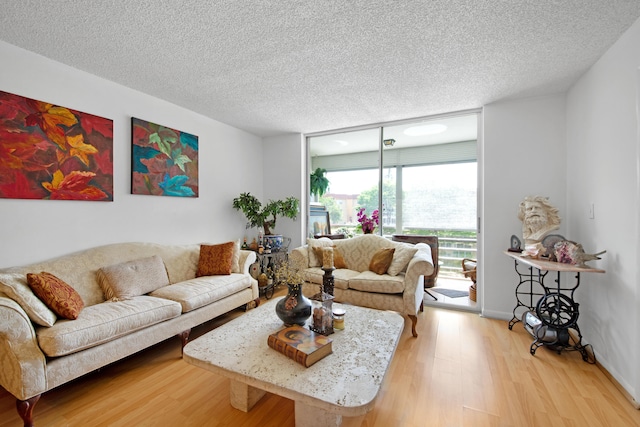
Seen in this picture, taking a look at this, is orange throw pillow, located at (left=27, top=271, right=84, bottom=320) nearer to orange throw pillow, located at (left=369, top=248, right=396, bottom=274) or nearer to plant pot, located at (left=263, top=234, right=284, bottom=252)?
plant pot, located at (left=263, top=234, right=284, bottom=252)

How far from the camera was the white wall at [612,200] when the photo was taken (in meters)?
1.88

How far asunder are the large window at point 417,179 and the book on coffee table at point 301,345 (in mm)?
2694

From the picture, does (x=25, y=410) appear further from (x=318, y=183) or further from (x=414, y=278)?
(x=318, y=183)

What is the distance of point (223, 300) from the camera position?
112 inches

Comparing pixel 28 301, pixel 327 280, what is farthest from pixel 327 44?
pixel 28 301

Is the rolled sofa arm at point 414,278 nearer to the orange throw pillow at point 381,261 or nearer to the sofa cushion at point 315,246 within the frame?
the orange throw pillow at point 381,261

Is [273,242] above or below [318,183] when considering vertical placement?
below

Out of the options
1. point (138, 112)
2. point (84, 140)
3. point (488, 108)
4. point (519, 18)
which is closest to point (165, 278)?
point (84, 140)

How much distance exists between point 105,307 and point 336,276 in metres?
2.11

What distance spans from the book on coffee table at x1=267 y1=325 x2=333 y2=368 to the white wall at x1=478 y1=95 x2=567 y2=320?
261 centimetres

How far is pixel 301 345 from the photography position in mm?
1531

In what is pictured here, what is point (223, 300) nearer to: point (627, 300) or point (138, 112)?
point (138, 112)

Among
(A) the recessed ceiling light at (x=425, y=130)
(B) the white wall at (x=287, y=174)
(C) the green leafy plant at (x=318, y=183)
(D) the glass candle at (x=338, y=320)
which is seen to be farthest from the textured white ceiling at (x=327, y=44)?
(D) the glass candle at (x=338, y=320)

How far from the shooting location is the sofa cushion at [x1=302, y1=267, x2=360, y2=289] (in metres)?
3.06
